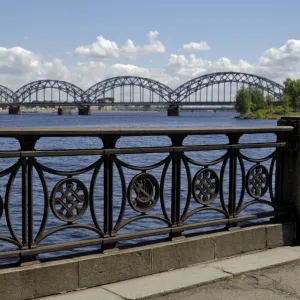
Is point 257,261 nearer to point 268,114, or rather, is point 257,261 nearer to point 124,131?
point 124,131

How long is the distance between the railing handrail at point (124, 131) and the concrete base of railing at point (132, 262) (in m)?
1.05

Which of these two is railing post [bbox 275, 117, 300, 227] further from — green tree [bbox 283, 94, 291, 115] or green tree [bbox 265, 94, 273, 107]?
green tree [bbox 265, 94, 273, 107]

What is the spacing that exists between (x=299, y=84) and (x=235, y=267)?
143 meters

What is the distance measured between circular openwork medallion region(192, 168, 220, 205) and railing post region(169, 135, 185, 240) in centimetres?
25

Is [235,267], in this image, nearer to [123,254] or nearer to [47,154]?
[123,254]

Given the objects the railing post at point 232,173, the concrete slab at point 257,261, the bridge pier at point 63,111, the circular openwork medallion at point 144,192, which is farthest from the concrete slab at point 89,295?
the bridge pier at point 63,111

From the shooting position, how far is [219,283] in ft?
17.1

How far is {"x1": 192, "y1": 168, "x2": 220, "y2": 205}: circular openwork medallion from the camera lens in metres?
6.01

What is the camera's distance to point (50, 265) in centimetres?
477

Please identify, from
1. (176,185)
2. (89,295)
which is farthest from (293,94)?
(89,295)

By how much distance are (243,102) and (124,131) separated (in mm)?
155978

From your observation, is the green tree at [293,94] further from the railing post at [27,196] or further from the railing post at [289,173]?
the railing post at [27,196]

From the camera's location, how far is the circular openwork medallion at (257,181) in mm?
6559

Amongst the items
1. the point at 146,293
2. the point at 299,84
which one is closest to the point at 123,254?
the point at 146,293
